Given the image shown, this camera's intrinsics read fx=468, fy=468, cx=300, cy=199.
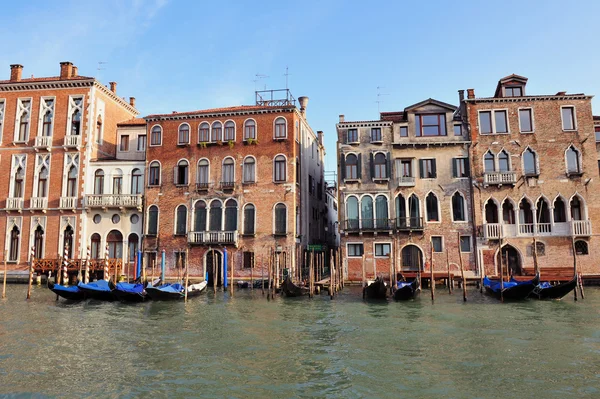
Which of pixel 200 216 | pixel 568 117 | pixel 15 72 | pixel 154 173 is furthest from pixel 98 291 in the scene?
pixel 568 117

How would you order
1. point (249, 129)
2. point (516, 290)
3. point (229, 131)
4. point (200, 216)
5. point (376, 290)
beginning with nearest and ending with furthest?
point (516, 290), point (376, 290), point (200, 216), point (249, 129), point (229, 131)

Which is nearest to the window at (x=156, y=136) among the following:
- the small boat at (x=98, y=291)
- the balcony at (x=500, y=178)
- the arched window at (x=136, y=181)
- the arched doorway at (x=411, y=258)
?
the arched window at (x=136, y=181)

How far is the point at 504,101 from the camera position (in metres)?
20.9

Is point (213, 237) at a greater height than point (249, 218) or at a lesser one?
lesser

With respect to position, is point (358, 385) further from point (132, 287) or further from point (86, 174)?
point (86, 174)

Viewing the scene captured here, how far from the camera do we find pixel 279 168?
21.3 meters

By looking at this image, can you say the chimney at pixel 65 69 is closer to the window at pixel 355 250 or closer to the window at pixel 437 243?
the window at pixel 355 250

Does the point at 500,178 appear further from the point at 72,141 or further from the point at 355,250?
the point at 72,141

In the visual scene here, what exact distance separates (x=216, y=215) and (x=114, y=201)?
4935mm

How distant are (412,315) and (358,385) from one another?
635cm

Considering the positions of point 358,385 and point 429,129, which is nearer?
point 358,385

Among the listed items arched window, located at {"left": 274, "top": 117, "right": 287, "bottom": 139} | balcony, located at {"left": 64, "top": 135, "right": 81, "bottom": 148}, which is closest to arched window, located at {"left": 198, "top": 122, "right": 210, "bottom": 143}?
arched window, located at {"left": 274, "top": 117, "right": 287, "bottom": 139}

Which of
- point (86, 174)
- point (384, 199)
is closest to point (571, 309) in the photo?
point (384, 199)

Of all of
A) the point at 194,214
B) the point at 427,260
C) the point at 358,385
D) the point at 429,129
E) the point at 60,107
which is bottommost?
the point at 358,385
